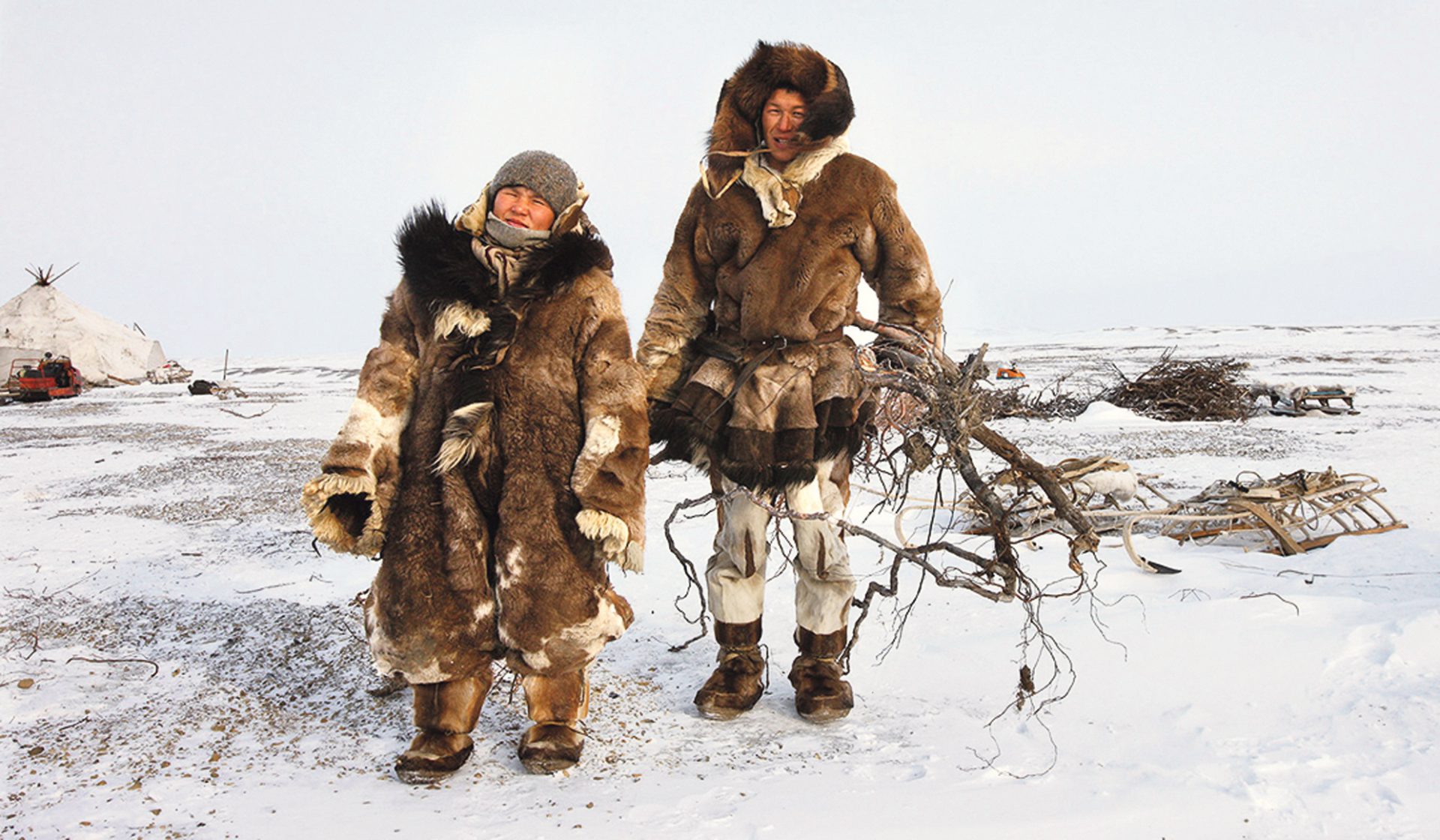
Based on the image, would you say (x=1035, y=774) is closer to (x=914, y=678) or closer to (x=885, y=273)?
(x=914, y=678)

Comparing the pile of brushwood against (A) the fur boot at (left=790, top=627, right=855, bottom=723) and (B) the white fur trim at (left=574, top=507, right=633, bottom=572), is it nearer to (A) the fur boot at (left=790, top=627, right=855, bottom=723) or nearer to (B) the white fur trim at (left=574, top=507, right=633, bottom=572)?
(A) the fur boot at (left=790, top=627, right=855, bottom=723)

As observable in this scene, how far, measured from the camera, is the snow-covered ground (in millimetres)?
2205

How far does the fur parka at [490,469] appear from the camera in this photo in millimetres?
2512

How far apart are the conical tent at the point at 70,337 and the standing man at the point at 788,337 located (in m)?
26.1

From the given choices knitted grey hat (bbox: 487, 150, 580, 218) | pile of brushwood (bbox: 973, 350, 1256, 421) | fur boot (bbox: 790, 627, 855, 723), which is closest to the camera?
knitted grey hat (bbox: 487, 150, 580, 218)

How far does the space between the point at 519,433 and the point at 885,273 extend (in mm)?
1358

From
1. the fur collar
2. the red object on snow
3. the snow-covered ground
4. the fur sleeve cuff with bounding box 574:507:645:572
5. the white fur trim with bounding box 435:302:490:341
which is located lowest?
the red object on snow

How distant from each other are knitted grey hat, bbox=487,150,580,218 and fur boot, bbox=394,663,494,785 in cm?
138

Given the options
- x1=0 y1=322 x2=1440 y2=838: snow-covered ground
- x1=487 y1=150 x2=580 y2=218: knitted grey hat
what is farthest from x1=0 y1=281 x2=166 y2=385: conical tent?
x1=487 y1=150 x2=580 y2=218: knitted grey hat

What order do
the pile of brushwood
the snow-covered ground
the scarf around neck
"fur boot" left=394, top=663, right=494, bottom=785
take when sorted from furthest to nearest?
the pile of brushwood
the scarf around neck
"fur boot" left=394, top=663, right=494, bottom=785
the snow-covered ground

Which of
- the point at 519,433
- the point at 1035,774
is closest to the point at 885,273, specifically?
the point at 519,433

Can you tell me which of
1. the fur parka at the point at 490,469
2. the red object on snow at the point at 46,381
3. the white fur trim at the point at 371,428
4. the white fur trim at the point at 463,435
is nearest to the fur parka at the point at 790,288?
the fur parka at the point at 490,469

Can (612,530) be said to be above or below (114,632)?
above

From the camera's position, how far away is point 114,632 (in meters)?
3.63
